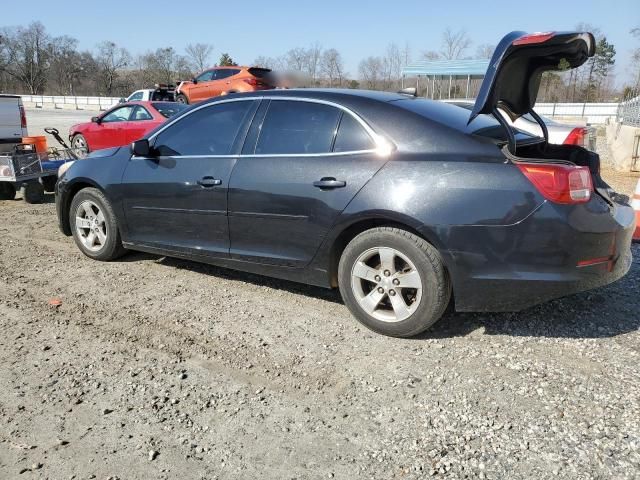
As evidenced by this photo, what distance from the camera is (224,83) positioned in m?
18.5

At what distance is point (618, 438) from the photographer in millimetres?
2486

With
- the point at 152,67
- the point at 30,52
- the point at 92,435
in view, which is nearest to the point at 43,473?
the point at 92,435

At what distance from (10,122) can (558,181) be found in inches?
385

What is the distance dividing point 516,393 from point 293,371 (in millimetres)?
1263

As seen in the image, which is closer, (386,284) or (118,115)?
(386,284)

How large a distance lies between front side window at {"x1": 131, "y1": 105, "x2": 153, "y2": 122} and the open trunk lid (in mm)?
→ 10110

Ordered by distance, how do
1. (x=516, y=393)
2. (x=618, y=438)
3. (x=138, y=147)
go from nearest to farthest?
(x=618, y=438)
(x=516, y=393)
(x=138, y=147)

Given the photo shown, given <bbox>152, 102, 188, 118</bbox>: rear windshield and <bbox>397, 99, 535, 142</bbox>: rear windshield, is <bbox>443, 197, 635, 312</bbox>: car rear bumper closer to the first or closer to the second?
<bbox>397, 99, 535, 142</bbox>: rear windshield

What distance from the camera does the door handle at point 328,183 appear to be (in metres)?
3.58

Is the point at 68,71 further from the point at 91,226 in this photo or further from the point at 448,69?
the point at 91,226

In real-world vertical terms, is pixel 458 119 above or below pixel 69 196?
above

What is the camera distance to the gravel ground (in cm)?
238

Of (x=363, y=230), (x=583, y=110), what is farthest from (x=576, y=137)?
(x=583, y=110)

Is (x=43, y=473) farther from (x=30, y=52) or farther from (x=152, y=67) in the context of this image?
(x=30, y=52)
